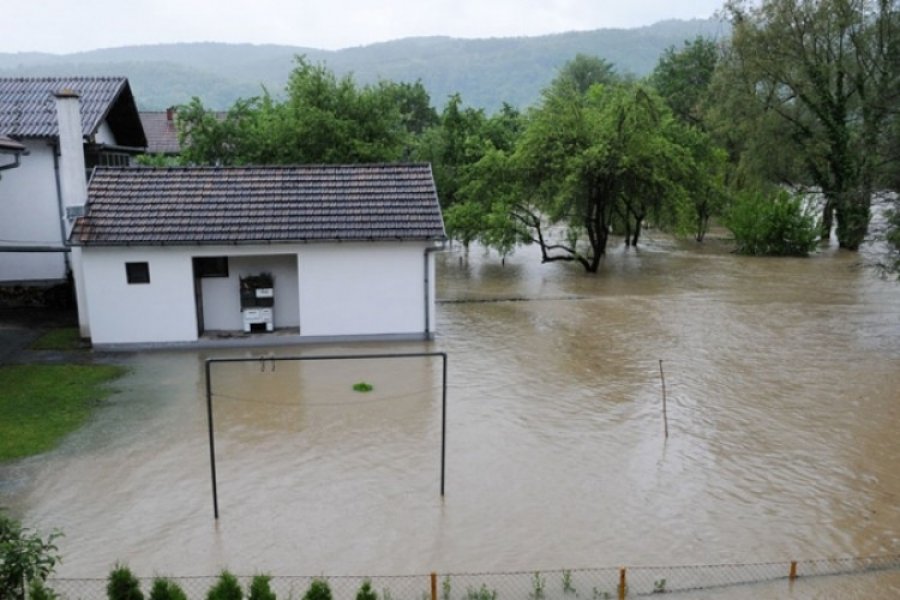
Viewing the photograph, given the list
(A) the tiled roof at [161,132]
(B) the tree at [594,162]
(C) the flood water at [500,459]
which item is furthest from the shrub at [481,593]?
(A) the tiled roof at [161,132]

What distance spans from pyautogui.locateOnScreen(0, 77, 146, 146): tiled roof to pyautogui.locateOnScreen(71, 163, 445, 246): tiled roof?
388cm

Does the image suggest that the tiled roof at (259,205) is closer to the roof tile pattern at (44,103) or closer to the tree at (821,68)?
the roof tile pattern at (44,103)

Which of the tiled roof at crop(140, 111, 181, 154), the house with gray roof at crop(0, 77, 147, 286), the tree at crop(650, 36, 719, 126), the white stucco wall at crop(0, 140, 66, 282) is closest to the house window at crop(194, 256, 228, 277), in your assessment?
the house with gray roof at crop(0, 77, 147, 286)

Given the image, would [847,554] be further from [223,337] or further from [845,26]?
[845,26]

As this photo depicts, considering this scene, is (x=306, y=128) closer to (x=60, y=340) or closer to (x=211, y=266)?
(x=211, y=266)

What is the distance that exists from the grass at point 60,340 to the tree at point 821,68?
91.5ft

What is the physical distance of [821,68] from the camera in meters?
32.8

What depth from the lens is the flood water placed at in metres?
8.81

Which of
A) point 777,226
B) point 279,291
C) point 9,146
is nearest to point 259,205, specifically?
point 279,291

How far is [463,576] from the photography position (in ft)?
26.8

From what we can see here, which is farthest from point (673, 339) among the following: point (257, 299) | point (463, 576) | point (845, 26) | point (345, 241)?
point (845, 26)

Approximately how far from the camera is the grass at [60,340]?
16.8m

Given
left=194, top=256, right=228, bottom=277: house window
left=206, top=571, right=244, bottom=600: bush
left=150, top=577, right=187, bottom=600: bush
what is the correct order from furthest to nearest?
left=194, top=256, right=228, bottom=277: house window, left=206, top=571, right=244, bottom=600: bush, left=150, top=577, right=187, bottom=600: bush

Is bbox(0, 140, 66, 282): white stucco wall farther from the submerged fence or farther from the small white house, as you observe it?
the submerged fence
